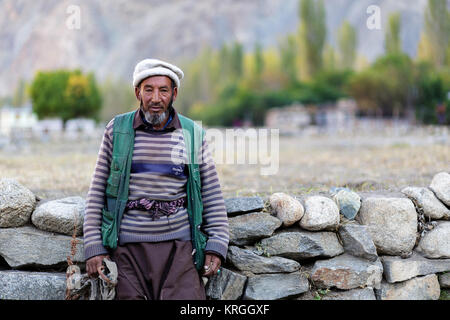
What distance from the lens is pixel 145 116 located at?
97.9 inches

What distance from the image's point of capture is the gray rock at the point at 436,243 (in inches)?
119

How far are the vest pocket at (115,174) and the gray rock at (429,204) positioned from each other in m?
2.08

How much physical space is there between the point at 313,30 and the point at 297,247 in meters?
44.2

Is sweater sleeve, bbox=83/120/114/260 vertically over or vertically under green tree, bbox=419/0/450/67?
under

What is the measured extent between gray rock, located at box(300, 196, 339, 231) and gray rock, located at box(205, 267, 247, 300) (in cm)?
56

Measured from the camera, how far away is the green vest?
2406 millimetres

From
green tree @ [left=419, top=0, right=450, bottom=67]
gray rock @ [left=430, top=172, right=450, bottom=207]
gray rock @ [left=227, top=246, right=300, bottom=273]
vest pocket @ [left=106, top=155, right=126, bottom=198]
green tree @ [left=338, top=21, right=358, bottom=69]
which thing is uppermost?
green tree @ [left=338, top=21, right=358, bottom=69]

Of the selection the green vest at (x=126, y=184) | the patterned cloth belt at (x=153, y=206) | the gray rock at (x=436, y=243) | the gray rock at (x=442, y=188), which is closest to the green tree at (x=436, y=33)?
the gray rock at (x=442, y=188)

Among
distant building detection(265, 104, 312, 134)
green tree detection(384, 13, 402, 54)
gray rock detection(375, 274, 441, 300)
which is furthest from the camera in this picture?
green tree detection(384, 13, 402, 54)

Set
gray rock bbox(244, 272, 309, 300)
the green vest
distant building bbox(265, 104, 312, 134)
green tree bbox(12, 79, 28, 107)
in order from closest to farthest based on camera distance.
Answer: the green vest, gray rock bbox(244, 272, 309, 300), distant building bbox(265, 104, 312, 134), green tree bbox(12, 79, 28, 107)

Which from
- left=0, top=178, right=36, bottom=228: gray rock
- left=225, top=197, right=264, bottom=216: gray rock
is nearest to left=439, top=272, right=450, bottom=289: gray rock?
left=225, top=197, right=264, bottom=216: gray rock

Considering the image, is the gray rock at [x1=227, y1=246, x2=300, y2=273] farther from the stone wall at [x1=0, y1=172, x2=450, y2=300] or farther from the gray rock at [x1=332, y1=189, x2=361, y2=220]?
the gray rock at [x1=332, y1=189, x2=361, y2=220]

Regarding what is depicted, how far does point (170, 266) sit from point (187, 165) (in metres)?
0.57

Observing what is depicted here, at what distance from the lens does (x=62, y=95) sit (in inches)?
1425
